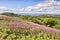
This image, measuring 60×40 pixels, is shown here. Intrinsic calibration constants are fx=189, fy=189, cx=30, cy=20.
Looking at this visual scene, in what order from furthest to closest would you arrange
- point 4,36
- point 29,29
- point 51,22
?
point 51,22 < point 29,29 < point 4,36

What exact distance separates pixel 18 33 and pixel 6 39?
1.78 m

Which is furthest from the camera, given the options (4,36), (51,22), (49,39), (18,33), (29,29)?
(51,22)

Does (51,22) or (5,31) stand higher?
(5,31)

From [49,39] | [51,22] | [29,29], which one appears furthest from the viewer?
[51,22]

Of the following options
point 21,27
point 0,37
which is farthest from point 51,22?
point 0,37

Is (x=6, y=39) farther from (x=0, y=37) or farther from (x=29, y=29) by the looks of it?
(x=29, y=29)

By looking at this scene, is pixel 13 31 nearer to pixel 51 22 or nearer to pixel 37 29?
pixel 37 29

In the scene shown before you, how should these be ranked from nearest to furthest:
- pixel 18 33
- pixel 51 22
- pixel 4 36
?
pixel 4 36, pixel 18 33, pixel 51 22

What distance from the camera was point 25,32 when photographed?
46.8 feet

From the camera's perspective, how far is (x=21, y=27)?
15.8 m

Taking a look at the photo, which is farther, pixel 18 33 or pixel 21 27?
pixel 21 27

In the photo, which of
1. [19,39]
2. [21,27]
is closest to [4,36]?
[19,39]

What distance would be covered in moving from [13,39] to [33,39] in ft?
4.46

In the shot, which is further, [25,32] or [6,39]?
[25,32]
